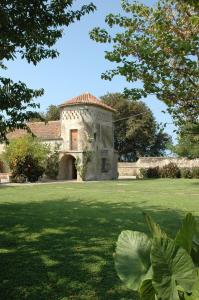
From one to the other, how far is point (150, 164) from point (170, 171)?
463cm

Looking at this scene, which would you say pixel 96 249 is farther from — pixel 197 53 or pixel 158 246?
pixel 158 246

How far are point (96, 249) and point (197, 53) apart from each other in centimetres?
369

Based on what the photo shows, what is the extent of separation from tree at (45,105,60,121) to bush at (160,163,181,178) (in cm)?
2165

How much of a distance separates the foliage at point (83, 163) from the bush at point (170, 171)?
35.8 ft

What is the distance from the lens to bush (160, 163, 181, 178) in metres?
48.6

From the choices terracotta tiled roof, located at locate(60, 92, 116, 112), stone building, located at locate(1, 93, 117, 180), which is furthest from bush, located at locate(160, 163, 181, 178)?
terracotta tiled roof, located at locate(60, 92, 116, 112)

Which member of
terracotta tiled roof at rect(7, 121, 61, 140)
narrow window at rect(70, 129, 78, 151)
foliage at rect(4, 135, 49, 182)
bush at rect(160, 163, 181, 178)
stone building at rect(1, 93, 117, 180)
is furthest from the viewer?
bush at rect(160, 163, 181, 178)

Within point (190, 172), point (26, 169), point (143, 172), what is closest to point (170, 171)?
point (190, 172)

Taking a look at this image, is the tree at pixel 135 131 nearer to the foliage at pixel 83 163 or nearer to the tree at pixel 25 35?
the foliage at pixel 83 163

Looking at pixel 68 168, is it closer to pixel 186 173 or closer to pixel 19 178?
pixel 19 178

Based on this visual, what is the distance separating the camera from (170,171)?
48.8 m

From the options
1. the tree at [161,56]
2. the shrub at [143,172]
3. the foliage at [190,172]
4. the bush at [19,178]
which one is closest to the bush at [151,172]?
the shrub at [143,172]

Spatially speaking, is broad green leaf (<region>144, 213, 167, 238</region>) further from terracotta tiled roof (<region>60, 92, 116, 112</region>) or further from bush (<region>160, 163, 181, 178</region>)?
bush (<region>160, 163, 181, 178</region>)

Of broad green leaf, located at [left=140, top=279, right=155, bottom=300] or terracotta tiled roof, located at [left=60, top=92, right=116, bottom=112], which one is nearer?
broad green leaf, located at [left=140, top=279, right=155, bottom=300]
